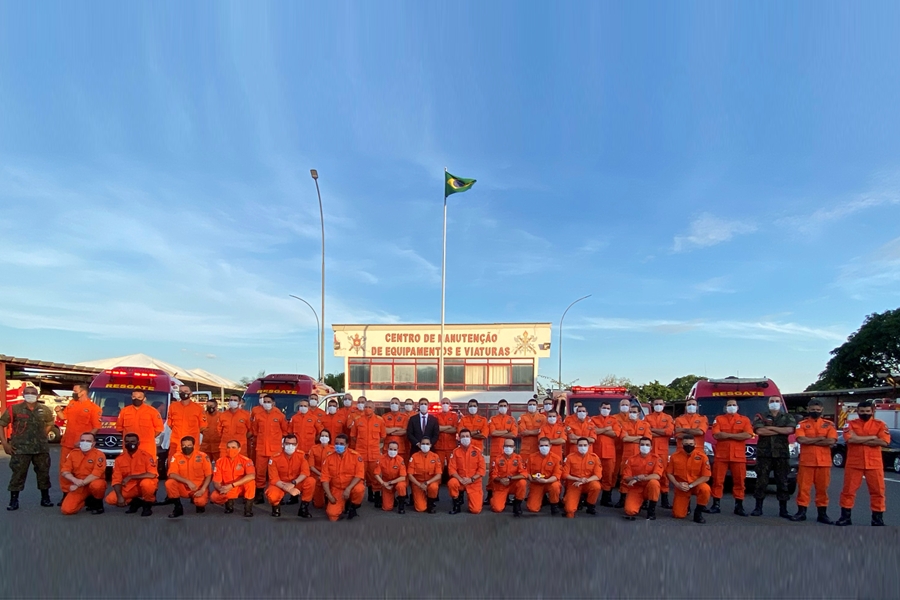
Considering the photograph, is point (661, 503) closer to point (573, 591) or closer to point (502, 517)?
point (502, 517)

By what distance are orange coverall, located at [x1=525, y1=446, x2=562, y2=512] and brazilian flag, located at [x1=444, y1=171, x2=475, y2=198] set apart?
1649 centimetres

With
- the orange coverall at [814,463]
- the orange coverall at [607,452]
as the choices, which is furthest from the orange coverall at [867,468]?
the orange coverall at [607,452]

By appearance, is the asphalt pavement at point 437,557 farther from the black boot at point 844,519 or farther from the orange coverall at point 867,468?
the orange coverall at point 867,468

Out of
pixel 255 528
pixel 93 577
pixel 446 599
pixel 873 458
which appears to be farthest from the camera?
pixel 873 458

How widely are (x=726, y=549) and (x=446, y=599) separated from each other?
11.2ft

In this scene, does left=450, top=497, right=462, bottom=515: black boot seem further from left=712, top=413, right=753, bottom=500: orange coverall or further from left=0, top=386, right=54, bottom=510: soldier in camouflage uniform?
left=0, top=386, right=54, bottom=510: soldier in camouflage uniform

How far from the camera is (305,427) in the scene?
1077cm

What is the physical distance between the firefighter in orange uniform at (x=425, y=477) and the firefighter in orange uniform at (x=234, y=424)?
328 centimetres

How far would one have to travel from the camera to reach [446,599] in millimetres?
4957

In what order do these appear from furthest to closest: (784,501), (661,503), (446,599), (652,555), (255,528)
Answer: (661,503)
(784,501)
(255,528)
(652,555)
(446,599)

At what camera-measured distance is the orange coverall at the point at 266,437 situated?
994 cm

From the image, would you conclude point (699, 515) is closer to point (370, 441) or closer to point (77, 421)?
point (370, 441)

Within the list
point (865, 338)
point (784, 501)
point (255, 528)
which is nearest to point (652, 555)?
point (784, 501)

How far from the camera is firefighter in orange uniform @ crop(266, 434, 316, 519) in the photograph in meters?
A: 8.69
